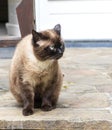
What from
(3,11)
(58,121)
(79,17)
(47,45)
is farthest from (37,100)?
(3,11)

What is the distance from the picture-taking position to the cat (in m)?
2.90

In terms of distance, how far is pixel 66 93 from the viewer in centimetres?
370

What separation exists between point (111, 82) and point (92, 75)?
0.39 metres

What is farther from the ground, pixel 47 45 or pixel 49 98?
pixel 47 45

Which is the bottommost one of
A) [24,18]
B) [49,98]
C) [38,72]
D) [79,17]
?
[79,17]

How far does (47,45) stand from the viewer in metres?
2.87

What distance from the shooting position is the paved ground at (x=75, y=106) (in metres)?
3.02

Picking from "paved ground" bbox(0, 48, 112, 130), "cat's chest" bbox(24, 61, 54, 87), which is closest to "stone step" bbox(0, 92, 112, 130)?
"paved ground" bbox(0, 48, 112, 130)

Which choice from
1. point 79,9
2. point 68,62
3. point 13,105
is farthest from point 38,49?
point 79,9

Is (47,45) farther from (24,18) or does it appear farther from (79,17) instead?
(79,17)

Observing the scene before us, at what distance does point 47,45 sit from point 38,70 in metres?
0.19

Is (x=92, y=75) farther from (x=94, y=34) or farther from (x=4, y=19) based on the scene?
(x=4, y=19)

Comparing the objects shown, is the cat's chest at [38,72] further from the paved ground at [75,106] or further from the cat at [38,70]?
the paved ground at [75,106]

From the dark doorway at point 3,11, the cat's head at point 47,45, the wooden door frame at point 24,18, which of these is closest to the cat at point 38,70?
the cat's head at point 47,45
